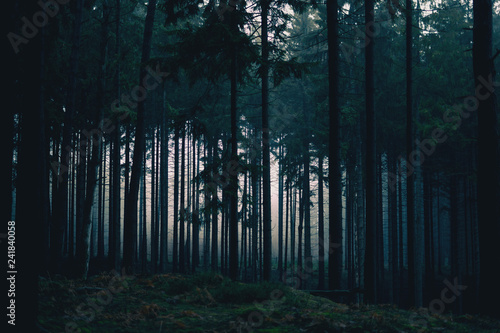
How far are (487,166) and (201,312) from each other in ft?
22.1

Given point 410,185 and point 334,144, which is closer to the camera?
point 334,144

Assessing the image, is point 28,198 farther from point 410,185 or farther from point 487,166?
point 410,185

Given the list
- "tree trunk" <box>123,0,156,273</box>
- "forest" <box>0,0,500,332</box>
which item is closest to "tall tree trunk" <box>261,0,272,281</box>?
"forest" <box>0,0,500,332</box>

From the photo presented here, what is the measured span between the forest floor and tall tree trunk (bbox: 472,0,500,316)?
0.75 meters

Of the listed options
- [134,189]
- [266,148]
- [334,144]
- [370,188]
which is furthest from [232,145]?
[370,188]

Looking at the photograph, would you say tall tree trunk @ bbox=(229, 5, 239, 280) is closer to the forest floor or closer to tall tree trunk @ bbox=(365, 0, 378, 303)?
the forest floor

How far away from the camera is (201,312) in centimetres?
665

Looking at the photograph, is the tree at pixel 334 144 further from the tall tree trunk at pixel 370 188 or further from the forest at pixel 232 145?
the tall tree trunk at pixel 370 188

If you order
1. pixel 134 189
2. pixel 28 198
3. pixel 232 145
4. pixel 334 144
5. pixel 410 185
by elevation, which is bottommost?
pixel 28 198

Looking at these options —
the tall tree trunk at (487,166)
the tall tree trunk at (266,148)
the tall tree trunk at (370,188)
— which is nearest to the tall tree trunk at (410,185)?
the tall tree trunk at (370,188)

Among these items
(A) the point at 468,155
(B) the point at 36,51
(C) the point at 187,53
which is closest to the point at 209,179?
(C) the point at 187,53

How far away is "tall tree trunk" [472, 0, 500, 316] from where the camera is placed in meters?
8.24

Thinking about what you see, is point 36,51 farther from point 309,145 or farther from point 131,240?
point 309,145

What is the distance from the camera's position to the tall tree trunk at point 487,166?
824 cm
